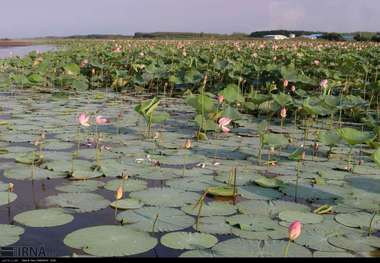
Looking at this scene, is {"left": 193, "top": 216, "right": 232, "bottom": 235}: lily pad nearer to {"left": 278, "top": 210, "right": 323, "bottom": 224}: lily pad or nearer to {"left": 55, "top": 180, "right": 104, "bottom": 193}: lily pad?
{"left": 278, "top": 210, "right": 323, "bottom": 224}: lily pad

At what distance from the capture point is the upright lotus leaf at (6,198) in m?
2.58

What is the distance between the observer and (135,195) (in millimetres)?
2779

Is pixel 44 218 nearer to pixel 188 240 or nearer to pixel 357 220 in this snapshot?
pixel 188 240

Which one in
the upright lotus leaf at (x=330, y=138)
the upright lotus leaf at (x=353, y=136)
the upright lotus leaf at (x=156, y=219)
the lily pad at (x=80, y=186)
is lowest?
the upright lotus leaf at (x=156, y=219)

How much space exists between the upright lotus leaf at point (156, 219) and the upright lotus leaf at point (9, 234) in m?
0.47

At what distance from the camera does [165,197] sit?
274 centimetres

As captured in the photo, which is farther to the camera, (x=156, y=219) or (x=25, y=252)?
(x=156, y=219)

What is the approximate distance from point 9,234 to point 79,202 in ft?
1.68

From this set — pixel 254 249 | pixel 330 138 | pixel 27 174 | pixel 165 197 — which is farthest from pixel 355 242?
pixel 27 174

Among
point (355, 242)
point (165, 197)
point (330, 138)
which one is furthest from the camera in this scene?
point (330, 138)

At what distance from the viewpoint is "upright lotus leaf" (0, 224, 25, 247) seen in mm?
2088

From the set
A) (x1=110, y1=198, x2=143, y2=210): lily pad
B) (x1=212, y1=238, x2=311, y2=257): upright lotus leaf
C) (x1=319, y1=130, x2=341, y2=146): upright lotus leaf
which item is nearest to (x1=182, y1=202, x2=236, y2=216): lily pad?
(x1=110, y1=198, x2=143, y2=210): lily pad

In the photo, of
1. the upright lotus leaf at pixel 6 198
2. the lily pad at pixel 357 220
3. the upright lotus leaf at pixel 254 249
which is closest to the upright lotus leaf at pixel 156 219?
the upright lotus leaf at pixel 254 249

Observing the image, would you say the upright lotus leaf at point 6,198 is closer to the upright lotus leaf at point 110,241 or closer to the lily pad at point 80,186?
the lily pad at point 80,186
